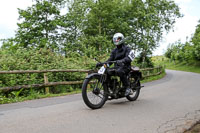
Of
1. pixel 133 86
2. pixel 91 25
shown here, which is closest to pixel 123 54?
pixel 133 86

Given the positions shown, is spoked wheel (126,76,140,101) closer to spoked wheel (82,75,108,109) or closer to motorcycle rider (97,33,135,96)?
motorcycle rider (97,33,135,96)

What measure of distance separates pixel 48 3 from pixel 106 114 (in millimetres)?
24259

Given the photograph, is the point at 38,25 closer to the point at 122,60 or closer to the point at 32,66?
the point at 32,66

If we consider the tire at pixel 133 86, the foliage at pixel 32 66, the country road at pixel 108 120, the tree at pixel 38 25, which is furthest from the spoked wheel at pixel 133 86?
the tree at pixel 38 25

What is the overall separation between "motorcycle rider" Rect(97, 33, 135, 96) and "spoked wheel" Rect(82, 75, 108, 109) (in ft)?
1.45

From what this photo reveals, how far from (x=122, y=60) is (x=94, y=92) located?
1203 millimetres

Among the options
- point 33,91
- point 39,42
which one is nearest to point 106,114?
point 33,91

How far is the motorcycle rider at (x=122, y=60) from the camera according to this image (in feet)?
19.1

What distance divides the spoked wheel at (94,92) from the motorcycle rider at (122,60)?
0.44m

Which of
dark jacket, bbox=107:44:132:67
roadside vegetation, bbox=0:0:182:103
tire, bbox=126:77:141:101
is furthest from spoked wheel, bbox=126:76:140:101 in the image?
roadside vegetation, bbox=0:0:182:103

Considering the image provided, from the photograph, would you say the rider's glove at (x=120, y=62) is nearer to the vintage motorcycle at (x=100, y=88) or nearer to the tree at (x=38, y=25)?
the vintage motorcycle at (x=100, y=88)

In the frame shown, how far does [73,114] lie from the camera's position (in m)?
4.88

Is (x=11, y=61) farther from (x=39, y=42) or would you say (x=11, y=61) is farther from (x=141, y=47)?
(x=141, y=47)

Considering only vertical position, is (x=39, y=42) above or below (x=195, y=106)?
above
